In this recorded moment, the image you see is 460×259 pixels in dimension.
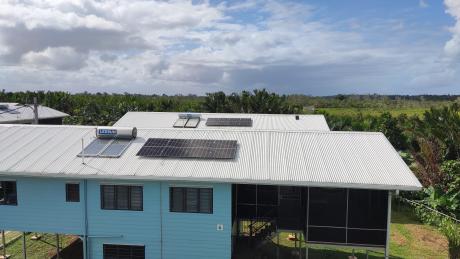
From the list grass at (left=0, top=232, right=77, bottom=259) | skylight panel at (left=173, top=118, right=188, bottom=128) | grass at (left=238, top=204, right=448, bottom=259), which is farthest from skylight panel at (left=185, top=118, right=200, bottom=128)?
grass at (left=0, top=232, right=77, bottom=259)

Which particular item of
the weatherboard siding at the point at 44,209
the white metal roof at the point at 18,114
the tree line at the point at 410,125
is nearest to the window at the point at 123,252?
the weatherboard siding at the point at 44,209

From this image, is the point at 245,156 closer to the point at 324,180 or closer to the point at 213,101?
the point at 324,180

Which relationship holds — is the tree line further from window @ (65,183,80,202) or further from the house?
window @ (65,183,80,202)

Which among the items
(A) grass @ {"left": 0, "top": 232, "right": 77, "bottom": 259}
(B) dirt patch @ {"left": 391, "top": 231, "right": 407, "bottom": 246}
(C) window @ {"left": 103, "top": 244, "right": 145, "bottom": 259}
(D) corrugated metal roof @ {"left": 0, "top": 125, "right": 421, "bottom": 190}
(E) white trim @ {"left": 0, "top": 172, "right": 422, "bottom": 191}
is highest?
(D) corrugated metal roof @ {"left": 0, "top": 125, "right": 421, "bottom": 190}

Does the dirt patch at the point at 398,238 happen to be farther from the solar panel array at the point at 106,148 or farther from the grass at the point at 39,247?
the grass at the point at 39,247

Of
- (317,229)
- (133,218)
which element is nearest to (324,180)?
(317,229)

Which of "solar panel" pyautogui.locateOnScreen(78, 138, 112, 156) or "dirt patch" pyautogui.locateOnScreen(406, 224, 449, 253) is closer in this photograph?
"solar panel" pyautogui.locateOnScreen(78, 138, 112, 156)
